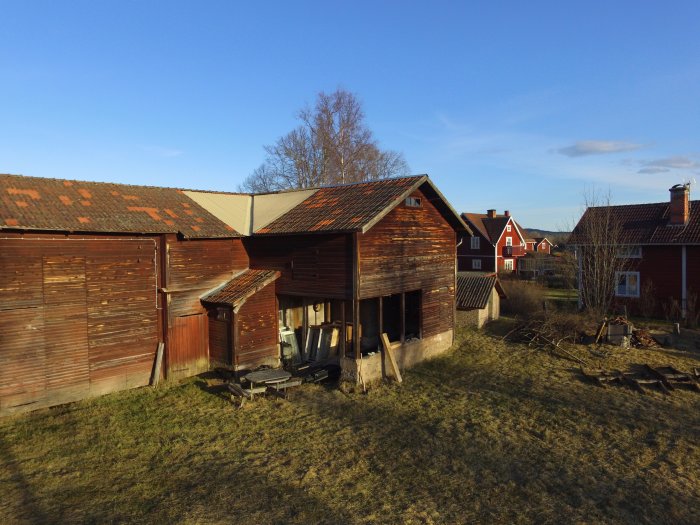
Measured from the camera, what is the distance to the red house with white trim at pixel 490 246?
48125 millimetres

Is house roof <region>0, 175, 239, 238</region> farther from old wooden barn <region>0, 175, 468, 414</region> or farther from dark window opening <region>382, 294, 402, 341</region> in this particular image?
dark window opening <region>382, 294, 402, 341</region>

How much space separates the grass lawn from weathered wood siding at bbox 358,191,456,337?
11.8 ft

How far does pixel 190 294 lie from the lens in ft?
48.1

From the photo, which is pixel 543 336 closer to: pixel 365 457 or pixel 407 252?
pixel 407 252

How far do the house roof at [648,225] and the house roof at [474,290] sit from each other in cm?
635

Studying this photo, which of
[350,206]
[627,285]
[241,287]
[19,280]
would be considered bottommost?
[627,285]

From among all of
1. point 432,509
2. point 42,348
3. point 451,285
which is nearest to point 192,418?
point 42,348

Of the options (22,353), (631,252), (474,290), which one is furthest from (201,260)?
(631,252)

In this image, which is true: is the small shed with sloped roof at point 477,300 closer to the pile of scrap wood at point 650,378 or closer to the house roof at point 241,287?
the pile of scrap wood at point 650,378

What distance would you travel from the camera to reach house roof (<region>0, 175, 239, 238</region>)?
1189 cm

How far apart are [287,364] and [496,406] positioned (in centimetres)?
739

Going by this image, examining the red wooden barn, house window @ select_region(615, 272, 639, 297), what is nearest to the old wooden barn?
the red wooden barn

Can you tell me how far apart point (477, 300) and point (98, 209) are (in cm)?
Answer: 1662

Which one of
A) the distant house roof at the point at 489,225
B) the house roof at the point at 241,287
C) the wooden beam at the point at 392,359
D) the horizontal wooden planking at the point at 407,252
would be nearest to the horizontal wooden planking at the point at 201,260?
the house roof at the point at 241,287
